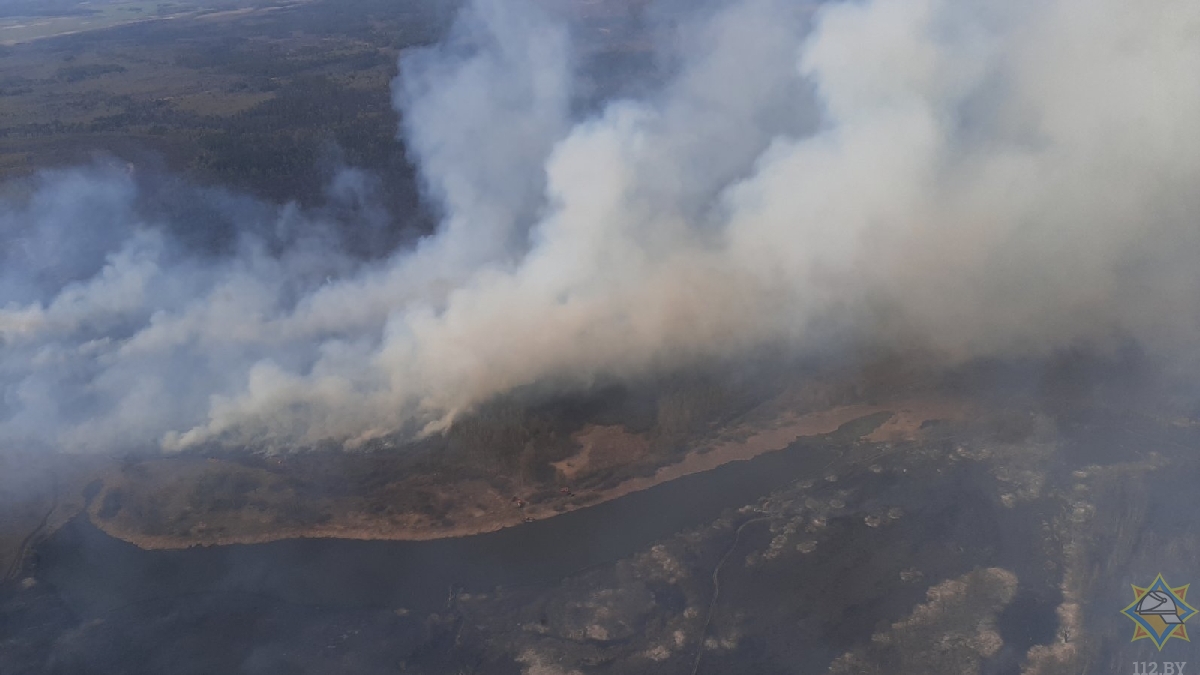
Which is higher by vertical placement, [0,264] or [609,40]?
[609,40]

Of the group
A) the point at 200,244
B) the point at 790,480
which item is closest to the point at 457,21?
→ the point at 200,244

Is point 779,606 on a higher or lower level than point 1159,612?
higher

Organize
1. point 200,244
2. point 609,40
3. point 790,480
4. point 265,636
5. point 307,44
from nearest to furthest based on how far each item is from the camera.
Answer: point 265,636, point 790,480, point 200,244, point 609,40, point 307,44

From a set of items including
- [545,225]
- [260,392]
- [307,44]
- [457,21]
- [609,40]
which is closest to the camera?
[260,392]

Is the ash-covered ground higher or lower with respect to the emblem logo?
higher

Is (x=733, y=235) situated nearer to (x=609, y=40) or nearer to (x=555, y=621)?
(x=555, y=621)

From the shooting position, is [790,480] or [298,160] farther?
[298,160]

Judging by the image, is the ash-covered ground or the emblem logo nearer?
the ash-covered ground

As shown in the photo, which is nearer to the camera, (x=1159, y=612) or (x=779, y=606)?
(x=1159, y=612)

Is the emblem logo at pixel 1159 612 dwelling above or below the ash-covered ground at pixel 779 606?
below

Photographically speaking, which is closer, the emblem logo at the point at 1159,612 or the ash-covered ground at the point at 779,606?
the ash-covered ground at the point at 779,606

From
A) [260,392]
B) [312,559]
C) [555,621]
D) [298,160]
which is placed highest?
[298,160]
